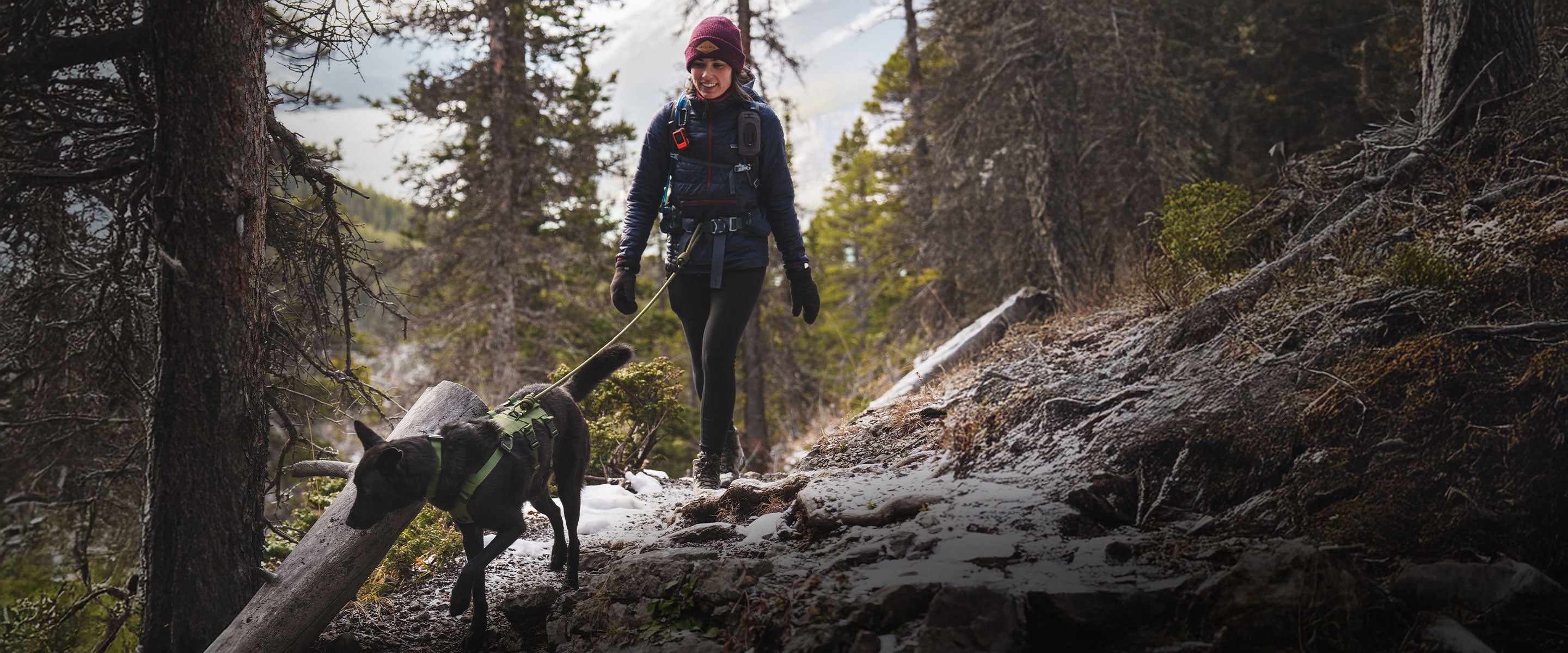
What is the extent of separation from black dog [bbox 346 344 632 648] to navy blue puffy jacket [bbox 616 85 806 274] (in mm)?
1259

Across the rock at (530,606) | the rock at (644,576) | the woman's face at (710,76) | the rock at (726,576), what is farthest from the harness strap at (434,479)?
the woman's face at (710,76)

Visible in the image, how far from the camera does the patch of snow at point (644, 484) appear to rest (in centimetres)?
631

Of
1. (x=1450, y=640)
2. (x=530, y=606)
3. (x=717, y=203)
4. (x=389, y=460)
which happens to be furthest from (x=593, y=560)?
(x=1450, y=640)

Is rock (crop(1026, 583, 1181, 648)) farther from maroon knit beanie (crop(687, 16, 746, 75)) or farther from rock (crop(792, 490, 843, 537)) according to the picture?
maroon knit beanie (crop(687, 16, 746, 75))

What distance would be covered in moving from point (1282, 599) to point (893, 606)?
4.24 feet

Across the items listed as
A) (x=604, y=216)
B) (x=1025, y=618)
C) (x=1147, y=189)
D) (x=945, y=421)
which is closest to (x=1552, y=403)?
(x=1025, y=618)

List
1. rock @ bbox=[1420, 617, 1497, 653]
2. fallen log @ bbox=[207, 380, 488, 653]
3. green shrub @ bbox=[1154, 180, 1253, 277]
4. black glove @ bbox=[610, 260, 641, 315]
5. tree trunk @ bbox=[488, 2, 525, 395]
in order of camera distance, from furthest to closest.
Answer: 1. tree trunk @ bbox=[488, 2, 525, 395]
2. green shrub @ bbox=[1154, 180, 1253, 277]
3. black glove @ bbox=[610, 260, 641, 315]
4. fallen log @ bbox=[207, 380, 488, 653]
5. rock @ bbox=[1420, 617, 1497, 653]

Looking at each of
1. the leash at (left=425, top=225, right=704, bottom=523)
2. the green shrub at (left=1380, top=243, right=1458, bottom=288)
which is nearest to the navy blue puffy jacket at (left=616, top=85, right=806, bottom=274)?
the leash at (left=425, top=225, right=704, bottom=523)

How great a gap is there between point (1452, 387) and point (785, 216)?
3.49m

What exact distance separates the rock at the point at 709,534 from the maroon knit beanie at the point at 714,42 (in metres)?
2.74

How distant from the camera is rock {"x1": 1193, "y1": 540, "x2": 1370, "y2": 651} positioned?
8.02 ft

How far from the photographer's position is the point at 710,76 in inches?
179

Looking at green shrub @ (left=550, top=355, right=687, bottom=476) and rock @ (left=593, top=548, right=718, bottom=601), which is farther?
green shrub @ (left=550, top=355, right=687, bottom=476)

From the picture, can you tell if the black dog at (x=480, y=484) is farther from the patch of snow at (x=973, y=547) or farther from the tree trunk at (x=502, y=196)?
the tree trunk at (x=502, y=196)
